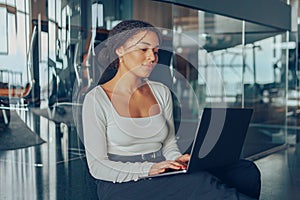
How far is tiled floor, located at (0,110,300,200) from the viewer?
308cm

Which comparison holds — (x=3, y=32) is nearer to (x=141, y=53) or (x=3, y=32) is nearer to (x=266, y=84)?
(x=141, y=53)

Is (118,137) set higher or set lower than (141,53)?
lower

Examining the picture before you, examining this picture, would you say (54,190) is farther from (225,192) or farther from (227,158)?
(225,192)

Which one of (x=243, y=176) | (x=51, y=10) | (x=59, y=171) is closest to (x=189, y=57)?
(x=51, y=10)

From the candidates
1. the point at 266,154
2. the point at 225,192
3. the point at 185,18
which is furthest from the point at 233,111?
the point at 185,18

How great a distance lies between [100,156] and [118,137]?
0.36ft

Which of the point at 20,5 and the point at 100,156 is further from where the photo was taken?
the point at 20,5

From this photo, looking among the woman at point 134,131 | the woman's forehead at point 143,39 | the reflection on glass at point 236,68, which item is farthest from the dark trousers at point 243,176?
the reflection on glass at point 236,68

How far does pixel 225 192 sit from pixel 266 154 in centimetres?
354

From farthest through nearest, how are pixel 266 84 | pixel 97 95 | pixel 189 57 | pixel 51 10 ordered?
pixel 266 84, pixel 189 57, pixel 51 10, pixel 97 95

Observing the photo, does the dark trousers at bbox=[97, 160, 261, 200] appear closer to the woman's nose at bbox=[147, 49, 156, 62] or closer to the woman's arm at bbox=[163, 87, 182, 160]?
the woman's arm at bbox=[163, 87, 182, 160]

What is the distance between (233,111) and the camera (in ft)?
5.18

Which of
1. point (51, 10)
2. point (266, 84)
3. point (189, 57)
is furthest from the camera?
point (266, 84)

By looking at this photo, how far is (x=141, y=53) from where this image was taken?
1.72m
